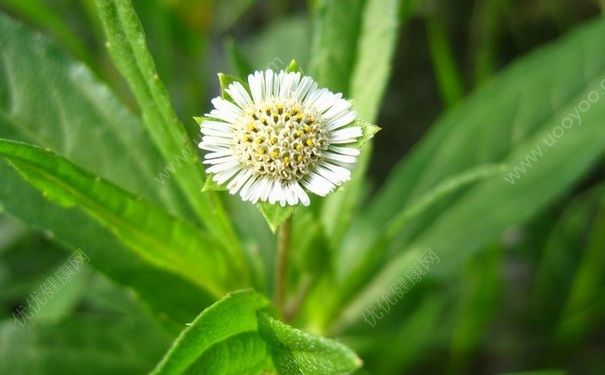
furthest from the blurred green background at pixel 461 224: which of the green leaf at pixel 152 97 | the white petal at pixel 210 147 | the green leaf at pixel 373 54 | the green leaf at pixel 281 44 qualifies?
the white petal at pixel 210 147

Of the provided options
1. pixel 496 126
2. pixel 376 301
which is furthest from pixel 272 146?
pixel 496 126

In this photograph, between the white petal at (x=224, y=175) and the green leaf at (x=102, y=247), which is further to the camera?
the green leaf at (x=102, y=247)

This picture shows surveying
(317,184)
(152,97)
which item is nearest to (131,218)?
(152,97)

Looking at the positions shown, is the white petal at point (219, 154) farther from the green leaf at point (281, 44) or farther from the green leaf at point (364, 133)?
the green leaf at point (281, 44)

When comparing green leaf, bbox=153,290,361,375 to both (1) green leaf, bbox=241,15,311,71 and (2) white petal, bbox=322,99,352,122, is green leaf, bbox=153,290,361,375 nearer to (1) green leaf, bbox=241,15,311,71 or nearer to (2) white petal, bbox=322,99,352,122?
(2) white petal, bbox=322,99,352,122

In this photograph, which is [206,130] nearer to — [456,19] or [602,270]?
[602,270]
